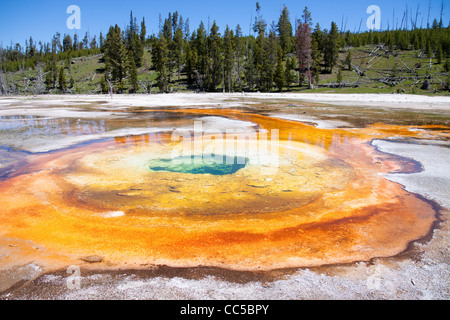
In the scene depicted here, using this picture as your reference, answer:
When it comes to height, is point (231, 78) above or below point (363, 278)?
above

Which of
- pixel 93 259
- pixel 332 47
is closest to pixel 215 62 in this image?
pixel 332 47

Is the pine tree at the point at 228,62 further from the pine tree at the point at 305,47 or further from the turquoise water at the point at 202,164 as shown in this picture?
the turquoise water at the point at 202,164

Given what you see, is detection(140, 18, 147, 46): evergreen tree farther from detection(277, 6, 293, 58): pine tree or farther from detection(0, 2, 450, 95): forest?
detection(277, 6, 293, 58): pine tree

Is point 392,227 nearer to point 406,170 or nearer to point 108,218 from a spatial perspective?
point 406,170

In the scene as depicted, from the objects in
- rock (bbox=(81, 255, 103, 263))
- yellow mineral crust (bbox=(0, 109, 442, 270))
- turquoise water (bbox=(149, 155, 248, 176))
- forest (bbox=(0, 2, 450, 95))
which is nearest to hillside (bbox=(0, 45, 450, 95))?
forest (bbox=(0, 2, 450, 95))

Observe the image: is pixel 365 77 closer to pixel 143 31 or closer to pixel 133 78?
pixel 133 78
